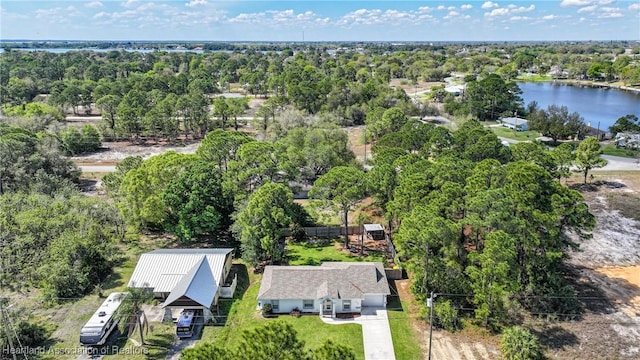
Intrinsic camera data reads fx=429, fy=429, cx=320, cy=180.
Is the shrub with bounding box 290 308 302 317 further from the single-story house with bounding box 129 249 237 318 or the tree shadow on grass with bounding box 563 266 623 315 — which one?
the tree shadow on grass with bounding box 563 266 623 315

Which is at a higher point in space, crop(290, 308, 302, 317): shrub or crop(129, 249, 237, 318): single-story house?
crop(129, 249, 237, 318): single-story house

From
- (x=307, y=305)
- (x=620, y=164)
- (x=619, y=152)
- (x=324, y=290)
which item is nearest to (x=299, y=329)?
(x=307, y=305)

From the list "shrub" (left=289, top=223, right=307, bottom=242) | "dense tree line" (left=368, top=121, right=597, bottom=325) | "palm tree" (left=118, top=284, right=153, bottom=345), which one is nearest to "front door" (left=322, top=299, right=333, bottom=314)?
"dense tree line" (left=368, top=121, right=597, bottom=325)

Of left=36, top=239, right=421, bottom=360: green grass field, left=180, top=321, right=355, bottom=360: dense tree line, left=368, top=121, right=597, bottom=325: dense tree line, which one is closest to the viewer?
left=180, top=321, right=355, bottom=360: dense tree line

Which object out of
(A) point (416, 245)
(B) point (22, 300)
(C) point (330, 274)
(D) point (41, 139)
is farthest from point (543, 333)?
(D) point (41, 139)

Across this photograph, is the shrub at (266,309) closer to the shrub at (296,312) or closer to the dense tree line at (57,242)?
the shrub at (296,312)

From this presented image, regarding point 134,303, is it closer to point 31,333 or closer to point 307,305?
point 31,333
